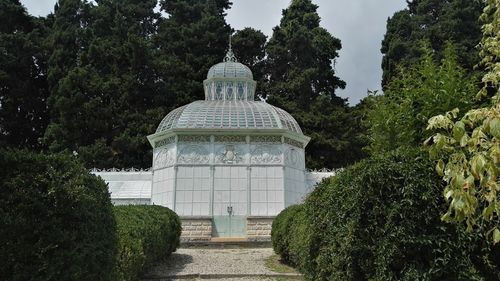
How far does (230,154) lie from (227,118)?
5.06 ft

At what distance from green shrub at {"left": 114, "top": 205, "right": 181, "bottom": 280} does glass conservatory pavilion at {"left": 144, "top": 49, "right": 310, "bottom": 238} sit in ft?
19.3

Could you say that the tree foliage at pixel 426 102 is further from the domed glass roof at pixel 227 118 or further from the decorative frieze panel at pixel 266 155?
the domed glass roof at pixel 227 118

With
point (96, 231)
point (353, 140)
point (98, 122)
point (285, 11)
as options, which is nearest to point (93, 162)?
point (98, 122)

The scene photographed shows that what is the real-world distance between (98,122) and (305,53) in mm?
13689

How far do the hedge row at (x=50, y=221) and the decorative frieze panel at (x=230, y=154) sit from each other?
1329 cm

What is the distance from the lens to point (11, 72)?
31562 mm

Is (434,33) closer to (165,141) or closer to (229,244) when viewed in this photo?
(165,141)

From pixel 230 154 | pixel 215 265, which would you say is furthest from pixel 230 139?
pixel 215 265

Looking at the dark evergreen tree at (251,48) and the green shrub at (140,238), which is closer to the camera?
the green shrub at (140,238)

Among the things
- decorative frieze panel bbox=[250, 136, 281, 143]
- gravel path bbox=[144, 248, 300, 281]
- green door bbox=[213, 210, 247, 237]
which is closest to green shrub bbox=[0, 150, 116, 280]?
gravel path bbox=[144, 248, 300, 281]

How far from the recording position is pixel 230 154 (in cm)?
1941

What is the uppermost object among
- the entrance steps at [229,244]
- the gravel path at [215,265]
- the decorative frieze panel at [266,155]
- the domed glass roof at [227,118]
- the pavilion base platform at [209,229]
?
the domed glass roof at [227,118]

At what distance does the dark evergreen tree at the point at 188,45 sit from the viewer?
105 ft

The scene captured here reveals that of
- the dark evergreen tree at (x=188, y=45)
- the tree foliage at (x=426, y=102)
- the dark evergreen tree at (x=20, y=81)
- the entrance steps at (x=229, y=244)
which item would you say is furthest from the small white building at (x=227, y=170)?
the dark evergreen tree at (x=20, y=81)
